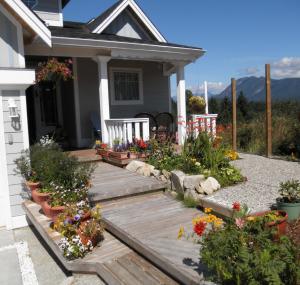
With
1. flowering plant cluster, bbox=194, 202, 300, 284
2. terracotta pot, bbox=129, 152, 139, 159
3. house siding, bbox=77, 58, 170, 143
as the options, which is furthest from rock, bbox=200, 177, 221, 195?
house siding, bbox=77, 58, 170, 143

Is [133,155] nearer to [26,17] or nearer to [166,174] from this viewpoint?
[166,174]

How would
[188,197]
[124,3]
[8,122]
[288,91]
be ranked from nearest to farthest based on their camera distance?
[188,197]
[8,122]
[124,3]
[288,91]

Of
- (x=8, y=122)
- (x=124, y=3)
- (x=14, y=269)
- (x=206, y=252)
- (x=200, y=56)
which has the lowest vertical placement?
(x=14, y=269)

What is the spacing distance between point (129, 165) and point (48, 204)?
2425 millimetres

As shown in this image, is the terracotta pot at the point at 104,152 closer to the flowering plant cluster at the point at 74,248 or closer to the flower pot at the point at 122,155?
the flower pot at the point at 122,155

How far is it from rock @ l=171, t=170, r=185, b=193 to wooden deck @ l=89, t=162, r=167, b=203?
0.28 meters

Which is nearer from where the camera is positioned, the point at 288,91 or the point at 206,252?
the point at 206,252

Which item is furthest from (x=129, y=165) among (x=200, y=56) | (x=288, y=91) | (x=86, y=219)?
(x=288, y=91)

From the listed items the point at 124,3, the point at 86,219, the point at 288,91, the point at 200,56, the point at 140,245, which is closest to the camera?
the point at 140,245

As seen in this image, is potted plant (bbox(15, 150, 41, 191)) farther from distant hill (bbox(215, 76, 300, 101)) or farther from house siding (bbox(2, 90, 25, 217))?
distant hill (bbox(215, 76, 300, 101))

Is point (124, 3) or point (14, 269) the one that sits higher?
point (124, 3)

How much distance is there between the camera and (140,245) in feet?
12.0

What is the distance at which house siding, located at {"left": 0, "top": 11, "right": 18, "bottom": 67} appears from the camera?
5.52 metres

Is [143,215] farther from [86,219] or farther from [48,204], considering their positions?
[48,204]
